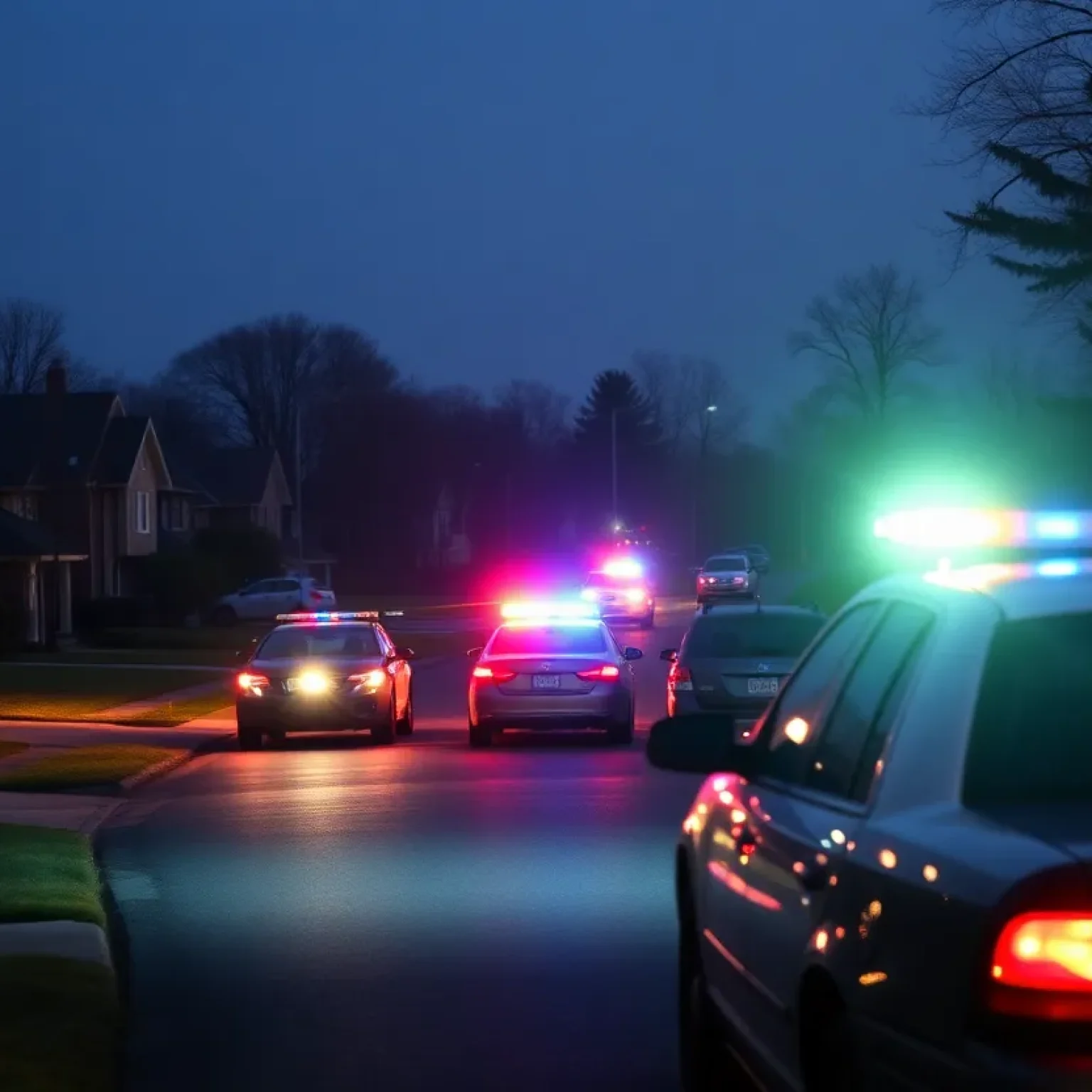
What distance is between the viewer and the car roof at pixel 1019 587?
418cm

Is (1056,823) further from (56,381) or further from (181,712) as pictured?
(56,381)

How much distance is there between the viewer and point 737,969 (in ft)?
18.6

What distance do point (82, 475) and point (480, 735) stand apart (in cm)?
4078

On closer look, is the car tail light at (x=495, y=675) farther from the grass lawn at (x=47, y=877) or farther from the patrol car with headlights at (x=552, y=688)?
the grass lawn at (x=47, y=877)

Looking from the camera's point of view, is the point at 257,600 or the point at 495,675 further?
the point at 257,600

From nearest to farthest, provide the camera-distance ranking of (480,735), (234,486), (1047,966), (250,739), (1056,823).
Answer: (1047,966), (1056,823), (480,735), (250,739), (234,486)

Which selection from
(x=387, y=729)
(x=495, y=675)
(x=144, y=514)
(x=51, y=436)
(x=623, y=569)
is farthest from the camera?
(x=144, y=514)

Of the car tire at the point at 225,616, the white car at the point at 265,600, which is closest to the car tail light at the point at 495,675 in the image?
the white car at the point at 265,600

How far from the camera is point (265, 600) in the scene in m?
64.1

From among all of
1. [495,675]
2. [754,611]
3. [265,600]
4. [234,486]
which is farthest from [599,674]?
[234,486]

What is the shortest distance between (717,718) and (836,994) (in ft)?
5.81

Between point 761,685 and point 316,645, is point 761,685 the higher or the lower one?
the lower one

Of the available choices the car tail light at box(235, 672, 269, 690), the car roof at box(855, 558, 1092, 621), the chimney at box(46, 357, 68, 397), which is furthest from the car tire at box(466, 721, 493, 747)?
the chimney at box(46, 357, 68, 397)

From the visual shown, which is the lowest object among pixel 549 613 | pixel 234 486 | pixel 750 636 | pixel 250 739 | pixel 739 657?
pixel 250 739
